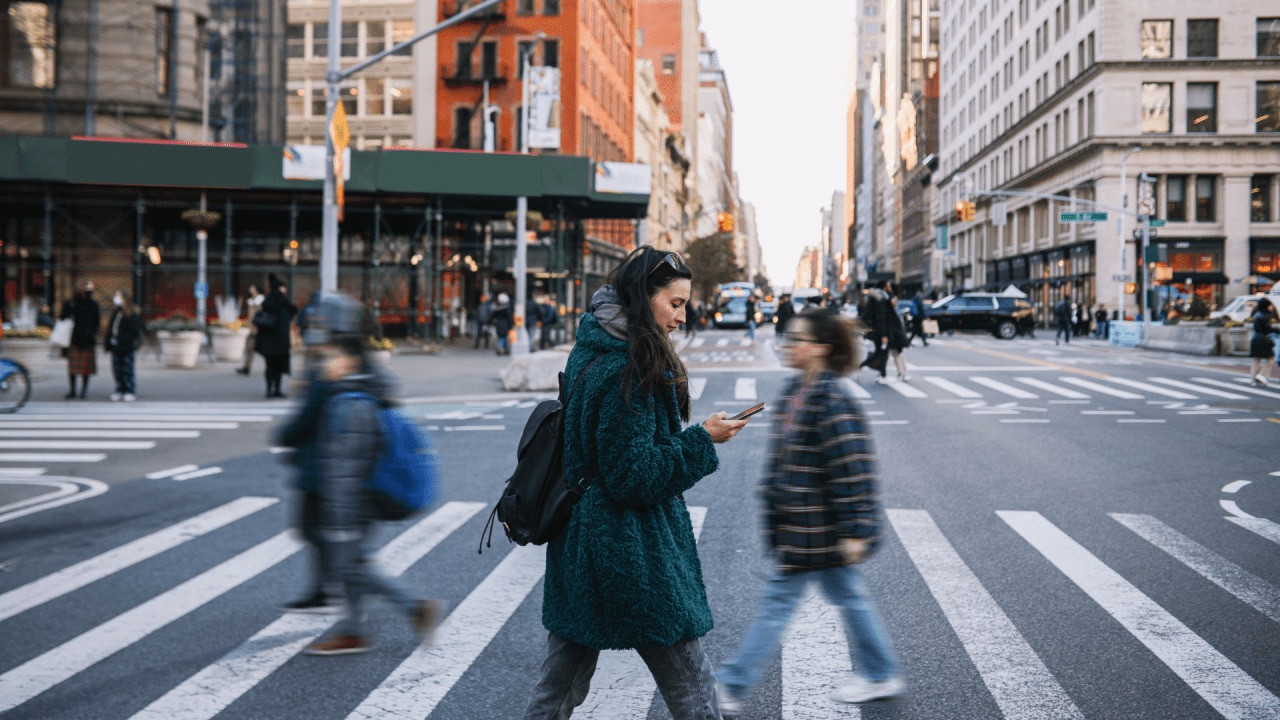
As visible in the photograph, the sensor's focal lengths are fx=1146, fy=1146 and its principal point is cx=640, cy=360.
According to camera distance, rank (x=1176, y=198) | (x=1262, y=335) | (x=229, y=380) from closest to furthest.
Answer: (x=1262, y=335), (x=229, y=380), (x=1176, y=198)

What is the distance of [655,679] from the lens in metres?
3.47

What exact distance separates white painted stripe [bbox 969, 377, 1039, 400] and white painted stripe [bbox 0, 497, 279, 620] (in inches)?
536

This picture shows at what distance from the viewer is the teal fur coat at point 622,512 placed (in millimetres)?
3242

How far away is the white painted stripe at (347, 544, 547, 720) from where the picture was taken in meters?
4.79

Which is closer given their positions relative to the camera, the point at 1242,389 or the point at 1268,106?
the point at 1242,389

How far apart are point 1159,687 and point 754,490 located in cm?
551

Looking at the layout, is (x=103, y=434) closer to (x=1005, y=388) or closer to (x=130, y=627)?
(x=130, y=627)

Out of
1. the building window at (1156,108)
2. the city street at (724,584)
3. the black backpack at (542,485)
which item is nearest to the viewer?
the black backpack at (542,485)

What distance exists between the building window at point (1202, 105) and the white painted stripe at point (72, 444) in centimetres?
5803

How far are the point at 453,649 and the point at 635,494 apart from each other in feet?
8.95

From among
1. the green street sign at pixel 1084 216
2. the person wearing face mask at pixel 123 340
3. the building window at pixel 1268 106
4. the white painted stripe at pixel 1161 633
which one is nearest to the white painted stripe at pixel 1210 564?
the white painted stripe at pixel 1161 633

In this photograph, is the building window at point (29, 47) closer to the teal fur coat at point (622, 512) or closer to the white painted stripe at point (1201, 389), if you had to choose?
the white painted stripe at point (1201, 389)

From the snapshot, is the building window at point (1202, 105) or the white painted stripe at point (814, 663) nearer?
the white painted stripe at point (814, 663)

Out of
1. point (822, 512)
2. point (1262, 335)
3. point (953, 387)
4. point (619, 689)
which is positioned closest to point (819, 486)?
point (822, 512)
